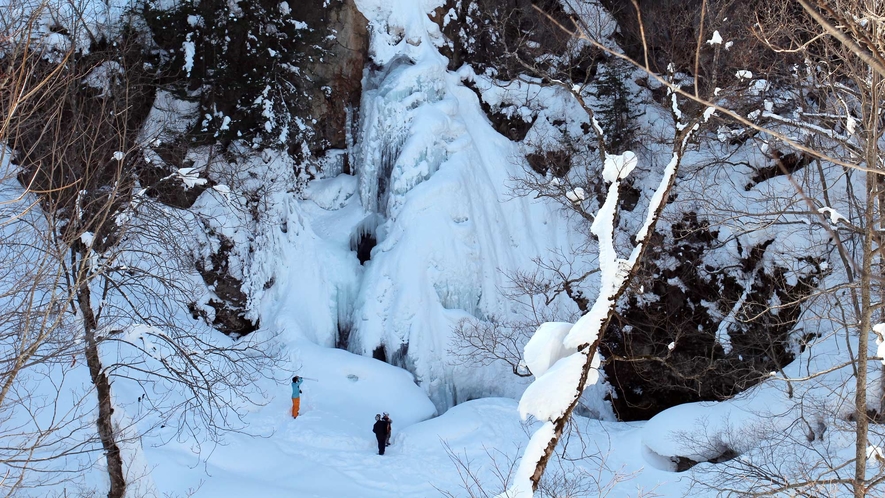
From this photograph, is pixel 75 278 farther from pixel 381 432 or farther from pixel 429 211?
pixel 429 211

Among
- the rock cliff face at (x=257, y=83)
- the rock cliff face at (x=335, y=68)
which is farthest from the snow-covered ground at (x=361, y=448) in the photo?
the rock cliff face at (x=335, y=68)

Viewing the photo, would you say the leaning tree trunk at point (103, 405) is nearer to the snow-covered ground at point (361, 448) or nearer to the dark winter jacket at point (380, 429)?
the snow-covered ground at point (361, 448)

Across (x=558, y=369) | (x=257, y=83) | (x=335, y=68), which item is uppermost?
(x=335, y=68)

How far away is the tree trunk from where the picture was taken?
5.98 meters

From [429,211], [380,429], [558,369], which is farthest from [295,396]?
[558,369]

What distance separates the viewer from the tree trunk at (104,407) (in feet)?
19.6

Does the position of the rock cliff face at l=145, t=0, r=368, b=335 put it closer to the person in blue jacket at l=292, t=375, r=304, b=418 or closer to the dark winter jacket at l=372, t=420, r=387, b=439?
the person in blue jacket at l=292, t=375, r=304, b=418

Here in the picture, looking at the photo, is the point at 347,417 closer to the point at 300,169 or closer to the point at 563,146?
the point at 300,169

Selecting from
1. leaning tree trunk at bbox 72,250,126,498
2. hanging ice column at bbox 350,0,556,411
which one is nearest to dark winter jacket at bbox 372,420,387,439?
hanging ice column at bbox 350,0,556,411

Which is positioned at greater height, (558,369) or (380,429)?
(380,429)

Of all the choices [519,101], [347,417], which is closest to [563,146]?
[519,101]

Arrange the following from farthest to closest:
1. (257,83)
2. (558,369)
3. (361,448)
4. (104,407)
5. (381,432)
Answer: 1. (257,83)
2. (361,448)
3. (381,432)
4. (104,407)
5. (558,369)

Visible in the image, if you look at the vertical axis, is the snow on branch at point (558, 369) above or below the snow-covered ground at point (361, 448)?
below

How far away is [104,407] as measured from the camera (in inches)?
241
